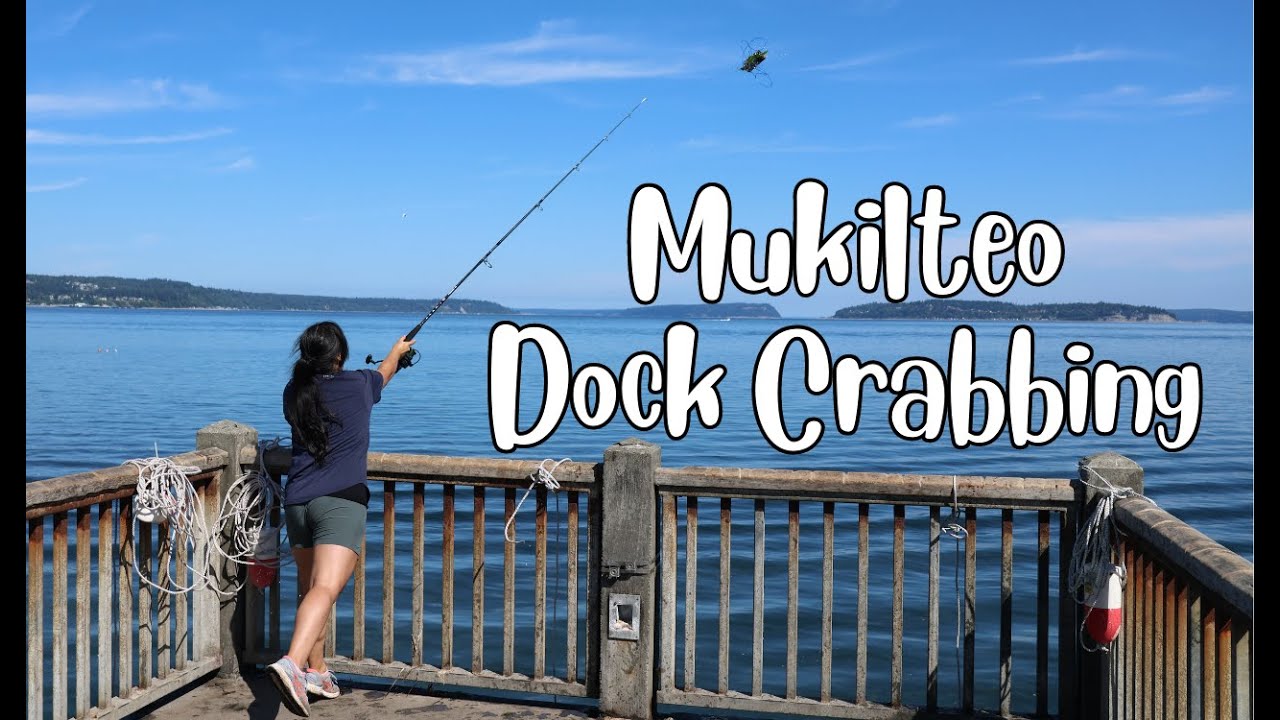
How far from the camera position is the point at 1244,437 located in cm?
2078

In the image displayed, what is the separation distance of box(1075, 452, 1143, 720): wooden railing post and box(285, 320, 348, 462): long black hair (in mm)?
2800

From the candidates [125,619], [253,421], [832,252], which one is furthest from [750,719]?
[253,421]

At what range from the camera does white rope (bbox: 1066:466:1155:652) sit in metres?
3.75

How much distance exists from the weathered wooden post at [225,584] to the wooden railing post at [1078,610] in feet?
11.1

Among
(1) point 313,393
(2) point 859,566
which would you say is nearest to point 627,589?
(2) point 859,566

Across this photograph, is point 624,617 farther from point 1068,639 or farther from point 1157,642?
point 1157,642

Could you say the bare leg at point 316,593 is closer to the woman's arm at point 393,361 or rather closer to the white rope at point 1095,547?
the woman's arm at point 393,361

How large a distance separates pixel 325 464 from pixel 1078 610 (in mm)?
2879

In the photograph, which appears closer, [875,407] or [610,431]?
[610,431]

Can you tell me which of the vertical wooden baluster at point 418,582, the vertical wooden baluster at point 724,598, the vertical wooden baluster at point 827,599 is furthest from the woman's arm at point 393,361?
the vertical wooden baluster at point 827,599

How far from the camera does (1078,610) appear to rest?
4.02 metres

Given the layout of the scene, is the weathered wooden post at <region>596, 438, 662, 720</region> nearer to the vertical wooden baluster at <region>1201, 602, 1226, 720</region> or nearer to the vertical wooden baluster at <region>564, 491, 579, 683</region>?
the vertical wooden baluster at <region>564, 491, 579, 683</region>
